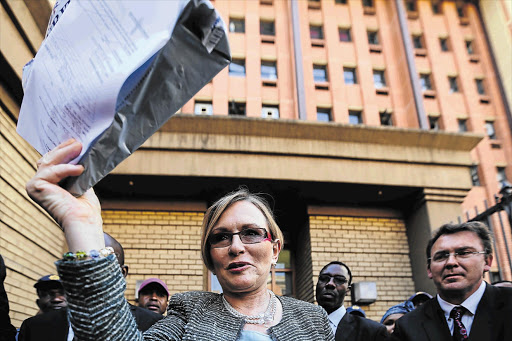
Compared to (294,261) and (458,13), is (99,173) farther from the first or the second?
(458,13)

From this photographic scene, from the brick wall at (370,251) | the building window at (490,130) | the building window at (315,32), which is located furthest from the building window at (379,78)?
the brick wall at (370,251)

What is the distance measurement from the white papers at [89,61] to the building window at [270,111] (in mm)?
13783

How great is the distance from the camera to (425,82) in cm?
1964

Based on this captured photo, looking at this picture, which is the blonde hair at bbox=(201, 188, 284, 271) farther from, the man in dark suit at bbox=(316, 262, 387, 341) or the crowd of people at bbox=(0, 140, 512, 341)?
the man in dark suit at bbox=(316, 262, 387, 341)

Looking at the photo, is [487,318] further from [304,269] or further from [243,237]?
[304,269]

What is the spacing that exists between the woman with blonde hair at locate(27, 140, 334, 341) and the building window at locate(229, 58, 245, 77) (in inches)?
565

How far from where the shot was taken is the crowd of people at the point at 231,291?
3.91ft

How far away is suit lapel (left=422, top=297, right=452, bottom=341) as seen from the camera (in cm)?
276

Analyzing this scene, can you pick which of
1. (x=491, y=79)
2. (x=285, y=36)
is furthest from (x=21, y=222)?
(x=491, y=79)

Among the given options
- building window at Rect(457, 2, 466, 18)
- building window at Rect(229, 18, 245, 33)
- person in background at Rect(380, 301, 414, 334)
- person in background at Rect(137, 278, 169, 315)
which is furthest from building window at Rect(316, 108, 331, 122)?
person in background at Rect(137, 278, 169, 315)

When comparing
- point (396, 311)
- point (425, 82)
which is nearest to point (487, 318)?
point (396, 311)

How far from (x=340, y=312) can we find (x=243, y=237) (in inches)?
132

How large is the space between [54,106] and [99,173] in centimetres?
24

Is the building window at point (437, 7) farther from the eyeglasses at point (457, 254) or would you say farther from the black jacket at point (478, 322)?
the black jacket at point (478, 322)
